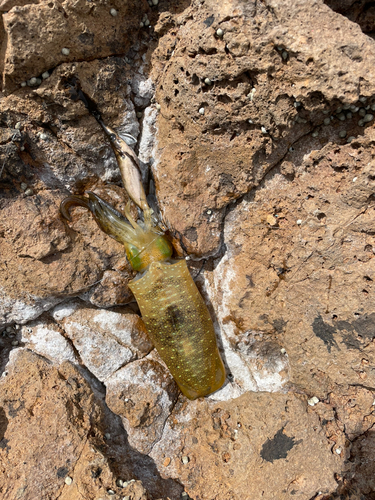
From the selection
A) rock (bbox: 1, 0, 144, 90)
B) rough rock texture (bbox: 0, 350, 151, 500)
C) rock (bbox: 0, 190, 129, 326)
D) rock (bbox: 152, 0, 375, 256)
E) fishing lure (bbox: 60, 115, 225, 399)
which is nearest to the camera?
rock (bbox: 152, 0, 375, 256)

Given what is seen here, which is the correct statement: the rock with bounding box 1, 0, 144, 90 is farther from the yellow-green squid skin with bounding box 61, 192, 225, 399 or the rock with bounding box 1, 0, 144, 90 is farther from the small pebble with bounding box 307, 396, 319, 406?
the small pebble with bounding box 307, 396, 319, 406

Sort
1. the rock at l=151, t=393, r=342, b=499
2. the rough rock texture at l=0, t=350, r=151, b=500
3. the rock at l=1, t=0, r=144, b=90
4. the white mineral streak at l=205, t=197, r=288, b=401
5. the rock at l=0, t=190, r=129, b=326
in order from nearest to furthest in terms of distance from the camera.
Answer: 1. the rock at l=1, t=0, r=144, b=90
2. the rough rock texture at l=0, t=350, r=151, b=500
3. the rock at l=151, t=393, r=342, b=499
4. the rock at l=0, t=190, r=129, b=326
5. the white mineral streak at l=205, t=197, r=288, b=401

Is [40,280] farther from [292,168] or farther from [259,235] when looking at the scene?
[292,168]

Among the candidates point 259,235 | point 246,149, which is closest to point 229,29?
point 246,149

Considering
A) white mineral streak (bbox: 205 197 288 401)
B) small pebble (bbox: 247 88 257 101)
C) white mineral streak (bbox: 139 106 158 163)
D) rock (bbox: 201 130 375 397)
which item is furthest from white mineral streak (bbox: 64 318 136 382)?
small pebble (bbox: 247 88 257 101)

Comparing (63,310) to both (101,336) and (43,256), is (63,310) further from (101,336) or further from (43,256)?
(43,256)

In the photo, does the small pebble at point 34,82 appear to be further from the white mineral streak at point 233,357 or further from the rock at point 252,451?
the rock at point 252,451

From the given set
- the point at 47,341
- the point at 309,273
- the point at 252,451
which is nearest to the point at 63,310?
the point at 47,341
